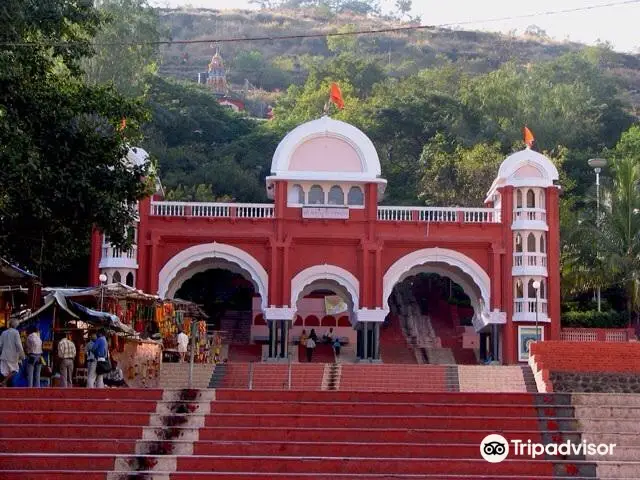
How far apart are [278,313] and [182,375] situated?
5.72m

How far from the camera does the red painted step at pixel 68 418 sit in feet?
49.6

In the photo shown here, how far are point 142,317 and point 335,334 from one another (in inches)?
614

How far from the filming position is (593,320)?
1469 inches

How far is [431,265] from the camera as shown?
117ft

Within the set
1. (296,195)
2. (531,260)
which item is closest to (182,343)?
(296,195)

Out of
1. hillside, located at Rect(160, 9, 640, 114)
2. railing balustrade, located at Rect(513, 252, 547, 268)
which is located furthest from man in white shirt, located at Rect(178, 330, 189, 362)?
hillside, located at Rect(160, 9, 640, 114)

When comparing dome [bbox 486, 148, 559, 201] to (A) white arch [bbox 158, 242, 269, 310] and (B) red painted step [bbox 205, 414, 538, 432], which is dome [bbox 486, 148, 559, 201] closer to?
(A) white arch [bbox 158, 242, 269, 310]

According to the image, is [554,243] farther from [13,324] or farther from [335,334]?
[13,324]

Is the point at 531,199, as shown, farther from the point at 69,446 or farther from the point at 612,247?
the point at 69,446

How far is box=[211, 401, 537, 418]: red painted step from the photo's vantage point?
1564cm

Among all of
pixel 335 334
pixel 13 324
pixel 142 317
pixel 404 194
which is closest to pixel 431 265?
pixel 335 334

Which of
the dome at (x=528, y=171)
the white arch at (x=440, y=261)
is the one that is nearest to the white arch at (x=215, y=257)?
the white arch at (x=440, y=261)

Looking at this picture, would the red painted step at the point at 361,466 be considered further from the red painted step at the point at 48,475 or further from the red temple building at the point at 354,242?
the red temple building at the point at 354,242

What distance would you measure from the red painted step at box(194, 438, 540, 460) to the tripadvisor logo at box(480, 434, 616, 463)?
0.62 ft
